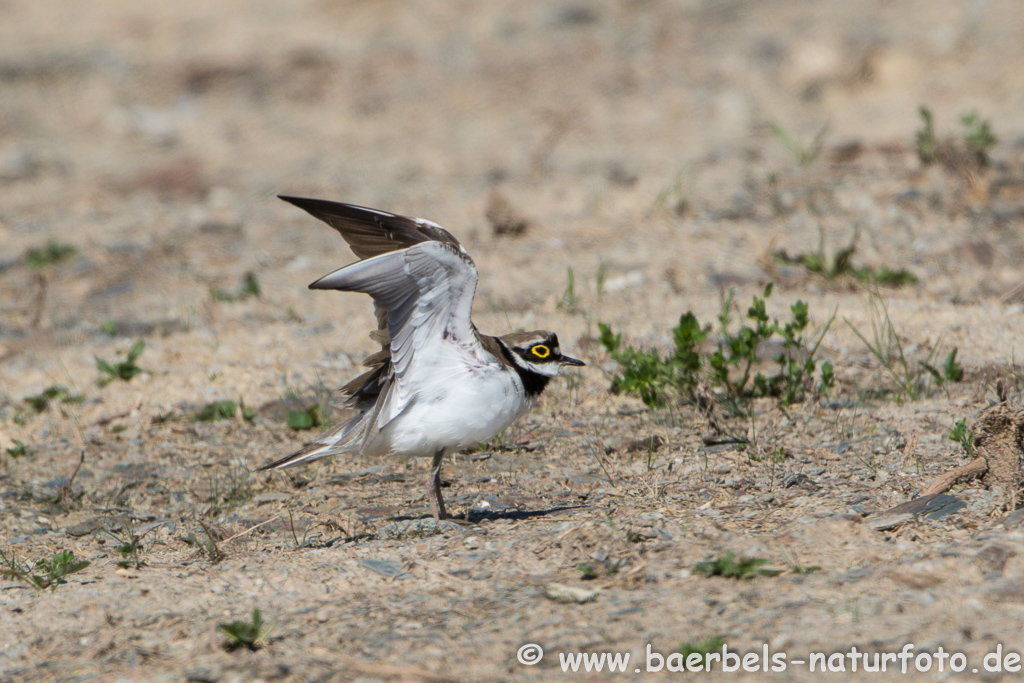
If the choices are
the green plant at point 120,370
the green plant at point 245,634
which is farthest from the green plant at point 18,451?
the green plant at point 245,634

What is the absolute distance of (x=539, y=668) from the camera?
117 inches

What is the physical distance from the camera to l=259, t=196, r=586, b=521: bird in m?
3.89

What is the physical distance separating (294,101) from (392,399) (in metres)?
8.29

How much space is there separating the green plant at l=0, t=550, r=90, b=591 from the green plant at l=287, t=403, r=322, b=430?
1.57m

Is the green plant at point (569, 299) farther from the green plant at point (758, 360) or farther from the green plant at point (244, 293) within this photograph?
the green plant at point (244, 293)

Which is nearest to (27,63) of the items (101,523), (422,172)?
(422,172)

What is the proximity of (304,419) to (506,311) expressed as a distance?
1.55 m

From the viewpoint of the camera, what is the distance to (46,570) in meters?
3.82

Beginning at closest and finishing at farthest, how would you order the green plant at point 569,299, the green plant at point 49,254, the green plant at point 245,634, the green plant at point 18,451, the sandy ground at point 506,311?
the green plant at point 245,634 < the sandy ground at point 506,311 < the green plant at point 18,451 < the green plant at point 569,299 < the green plant at point 49,254

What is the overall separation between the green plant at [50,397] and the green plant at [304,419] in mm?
1326

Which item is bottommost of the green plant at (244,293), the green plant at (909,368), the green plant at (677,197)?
the green plant at (909,368)

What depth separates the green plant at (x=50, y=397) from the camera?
5.79 meters

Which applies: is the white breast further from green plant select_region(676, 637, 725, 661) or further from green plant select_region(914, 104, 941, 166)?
green plant select_region(914, 104, 941, 166)

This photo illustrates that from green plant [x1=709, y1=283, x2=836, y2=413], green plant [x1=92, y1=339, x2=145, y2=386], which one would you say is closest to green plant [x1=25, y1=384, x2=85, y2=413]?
green plant [x1=92, y1=339, x2=145, y2=386]
